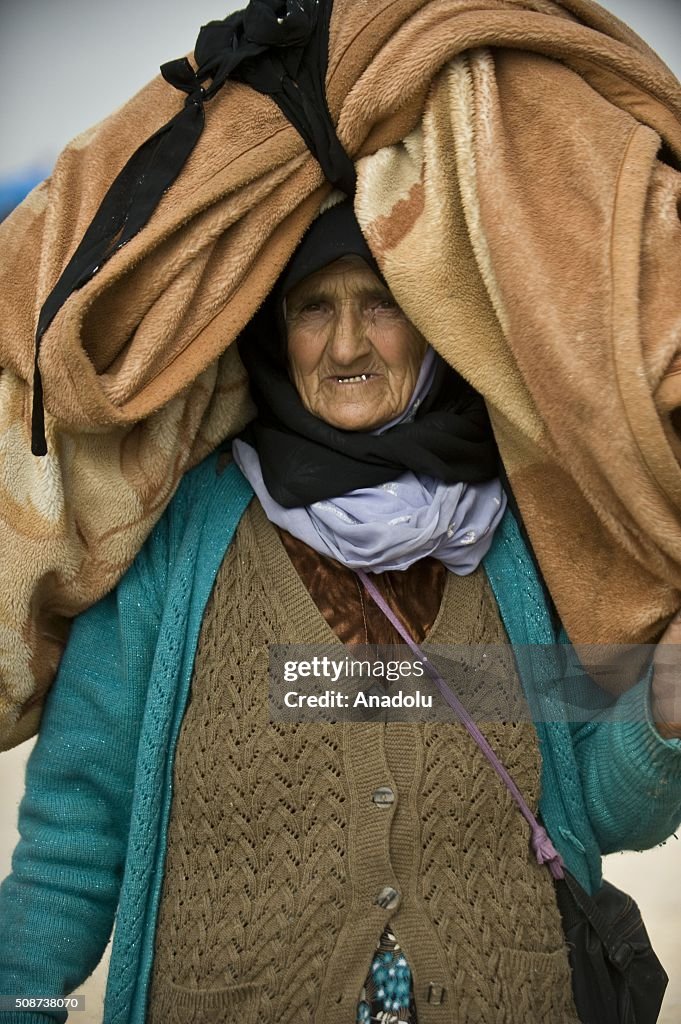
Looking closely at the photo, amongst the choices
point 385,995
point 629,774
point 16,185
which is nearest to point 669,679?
point 629,774

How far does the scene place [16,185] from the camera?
100 inches

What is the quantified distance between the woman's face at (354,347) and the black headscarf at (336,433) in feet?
0.09

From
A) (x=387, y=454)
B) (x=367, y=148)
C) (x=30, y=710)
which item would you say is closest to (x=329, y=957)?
(x=30, y=710)

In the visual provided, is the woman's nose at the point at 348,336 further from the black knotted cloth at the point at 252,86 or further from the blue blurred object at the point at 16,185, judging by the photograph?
the blue blurred object at the point at 16,185

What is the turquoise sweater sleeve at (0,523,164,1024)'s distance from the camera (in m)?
1.49

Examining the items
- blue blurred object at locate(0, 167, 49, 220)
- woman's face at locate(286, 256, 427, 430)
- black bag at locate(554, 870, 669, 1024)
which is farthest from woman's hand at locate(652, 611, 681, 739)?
blue blurred object at locate(0, 167, 49, 220)

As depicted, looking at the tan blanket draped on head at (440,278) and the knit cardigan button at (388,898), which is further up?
the tan blanket draped on head at (440,278)

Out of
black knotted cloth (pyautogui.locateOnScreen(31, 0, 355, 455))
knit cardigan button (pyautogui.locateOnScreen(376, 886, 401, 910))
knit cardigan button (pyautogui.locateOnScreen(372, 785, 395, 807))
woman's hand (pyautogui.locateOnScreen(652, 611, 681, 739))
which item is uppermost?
black knotted cloth (pyautogui.locateOnScreen(31, 0, 355, 455))

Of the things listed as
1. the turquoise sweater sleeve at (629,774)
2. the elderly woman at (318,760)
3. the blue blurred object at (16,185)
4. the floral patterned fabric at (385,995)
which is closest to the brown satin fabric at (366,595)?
the elderly woman at (318,760)

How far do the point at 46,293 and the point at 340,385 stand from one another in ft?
1.45

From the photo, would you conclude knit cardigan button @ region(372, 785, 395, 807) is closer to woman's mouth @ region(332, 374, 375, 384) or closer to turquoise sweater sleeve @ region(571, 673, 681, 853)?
turquoise sweater sleeve @ region(571, 673, 681, 853)

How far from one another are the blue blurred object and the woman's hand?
1.81 meters

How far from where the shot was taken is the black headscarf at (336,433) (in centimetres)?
151

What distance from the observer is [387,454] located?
1539 mm
